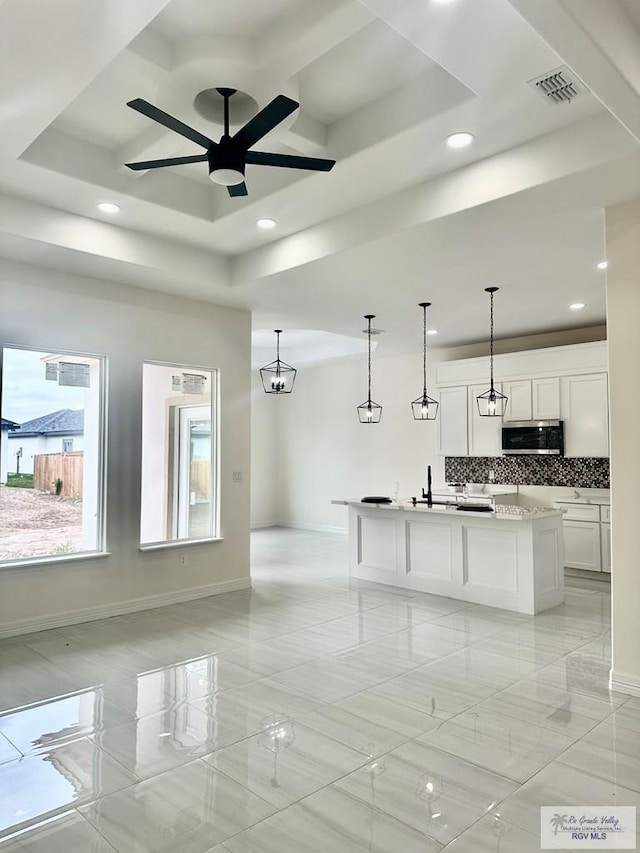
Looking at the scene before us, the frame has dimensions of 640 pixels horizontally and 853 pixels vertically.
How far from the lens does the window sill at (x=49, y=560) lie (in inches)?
181

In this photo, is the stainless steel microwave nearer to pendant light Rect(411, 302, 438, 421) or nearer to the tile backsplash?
the tile backsplash

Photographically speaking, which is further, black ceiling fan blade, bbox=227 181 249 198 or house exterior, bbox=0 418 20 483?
house exterior, bbox=0 418 20 483

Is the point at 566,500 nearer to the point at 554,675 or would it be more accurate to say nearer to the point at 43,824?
the point at 554,675

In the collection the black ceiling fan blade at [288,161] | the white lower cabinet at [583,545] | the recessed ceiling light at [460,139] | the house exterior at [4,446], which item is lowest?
the white lower cabinet at [583,545]

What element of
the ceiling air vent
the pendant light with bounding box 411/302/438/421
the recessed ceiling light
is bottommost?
the pendant light with bounding box 411/302/438/421

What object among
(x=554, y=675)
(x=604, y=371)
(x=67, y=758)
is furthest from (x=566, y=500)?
(x=67, y=758)

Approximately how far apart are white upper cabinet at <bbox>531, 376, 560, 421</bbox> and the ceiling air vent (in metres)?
4.37

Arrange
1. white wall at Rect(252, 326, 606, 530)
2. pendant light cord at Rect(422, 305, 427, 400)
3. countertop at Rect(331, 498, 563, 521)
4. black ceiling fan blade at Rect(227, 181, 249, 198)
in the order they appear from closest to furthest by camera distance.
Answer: black ceiling fan blade at Rect(227, 181, 249, 198)
countertop at Rect(331, 498, 563, 521)
pendant light cord at Rect(422, 305, 427, 400)
white wall at Rect(252, 326, 606, 530)

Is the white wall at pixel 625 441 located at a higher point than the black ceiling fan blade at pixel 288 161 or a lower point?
lower

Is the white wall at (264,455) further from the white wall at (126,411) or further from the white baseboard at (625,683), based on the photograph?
the white baseboard at (625,683)

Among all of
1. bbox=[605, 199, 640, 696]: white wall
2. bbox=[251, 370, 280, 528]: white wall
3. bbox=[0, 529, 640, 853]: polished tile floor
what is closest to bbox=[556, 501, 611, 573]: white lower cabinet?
bbox=[0, 529, 640, 853]: polished tile floor

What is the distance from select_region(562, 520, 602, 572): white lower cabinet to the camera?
6559 millimetres

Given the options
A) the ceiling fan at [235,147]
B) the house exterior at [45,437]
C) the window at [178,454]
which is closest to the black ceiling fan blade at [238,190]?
the ceiling fan at [235,147]

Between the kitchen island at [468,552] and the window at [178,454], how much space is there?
5.25ft
